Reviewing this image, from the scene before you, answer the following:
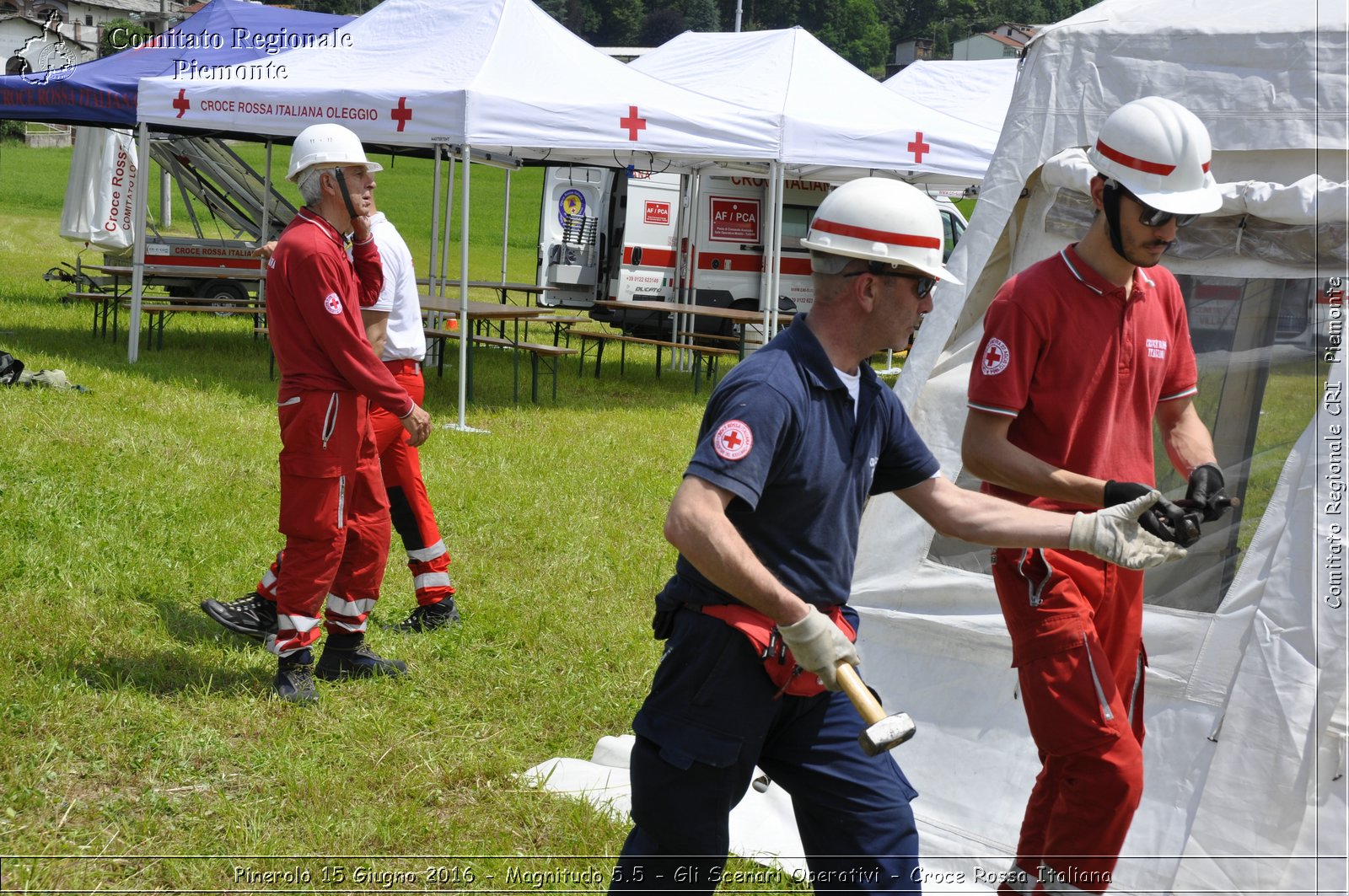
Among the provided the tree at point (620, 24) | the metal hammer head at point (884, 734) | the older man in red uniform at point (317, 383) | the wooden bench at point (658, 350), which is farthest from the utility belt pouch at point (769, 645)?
the tree at point (620, 24)

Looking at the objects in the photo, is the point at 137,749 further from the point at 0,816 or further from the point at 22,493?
the point at 22,493

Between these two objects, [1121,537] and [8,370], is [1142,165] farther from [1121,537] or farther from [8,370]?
[8,370]

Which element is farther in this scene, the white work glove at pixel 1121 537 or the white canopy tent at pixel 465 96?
the white canopy tent at pixel 465 96

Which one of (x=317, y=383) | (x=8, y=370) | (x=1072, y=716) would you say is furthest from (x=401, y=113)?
(x=1072, y=716)

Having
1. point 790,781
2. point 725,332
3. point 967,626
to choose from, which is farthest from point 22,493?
point 725,332

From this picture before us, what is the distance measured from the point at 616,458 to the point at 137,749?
6092mm

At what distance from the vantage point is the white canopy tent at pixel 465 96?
424 inches

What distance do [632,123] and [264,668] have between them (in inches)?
287

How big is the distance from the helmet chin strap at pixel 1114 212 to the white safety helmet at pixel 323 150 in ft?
8.99

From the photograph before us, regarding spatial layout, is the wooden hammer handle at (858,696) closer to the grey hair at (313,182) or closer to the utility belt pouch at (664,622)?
the utility belt pouch at (664,622)

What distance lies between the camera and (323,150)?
469 cm

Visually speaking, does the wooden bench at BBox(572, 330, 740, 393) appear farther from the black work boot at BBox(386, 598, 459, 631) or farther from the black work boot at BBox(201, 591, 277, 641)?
the black work boot at BBox(201, 591, 277, 641)

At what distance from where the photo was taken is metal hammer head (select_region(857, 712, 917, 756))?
244 centimetres

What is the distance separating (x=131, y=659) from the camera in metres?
5.14
